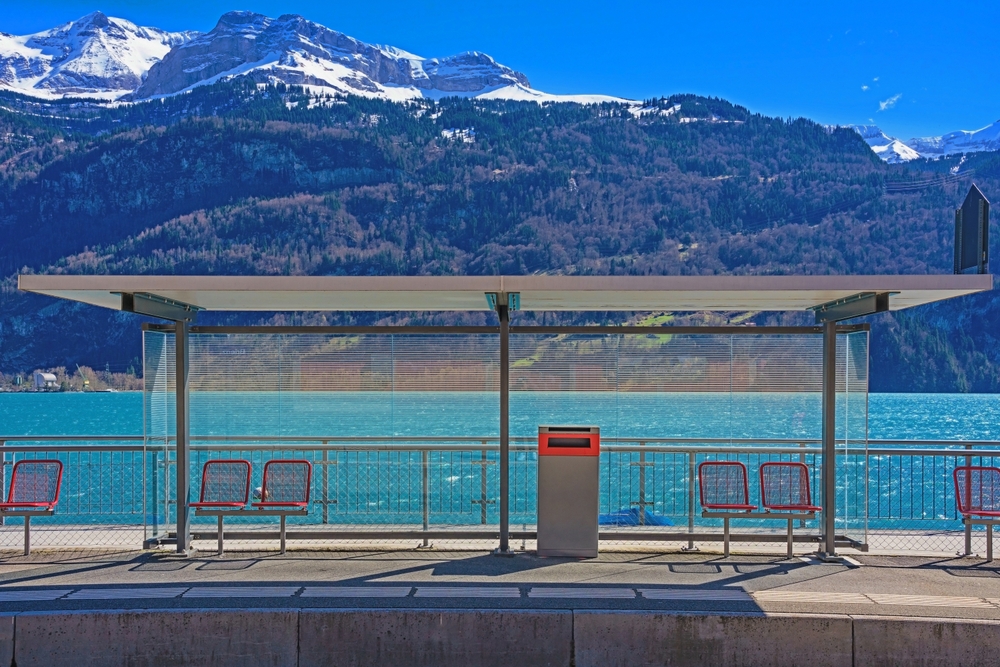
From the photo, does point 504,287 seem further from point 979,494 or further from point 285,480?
point 979,494

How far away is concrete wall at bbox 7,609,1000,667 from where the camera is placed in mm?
7375

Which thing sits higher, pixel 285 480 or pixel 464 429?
pixel 464 429

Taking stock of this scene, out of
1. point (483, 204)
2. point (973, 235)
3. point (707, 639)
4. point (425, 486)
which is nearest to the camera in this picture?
point (707, 639)

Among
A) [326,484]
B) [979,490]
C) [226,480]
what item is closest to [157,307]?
[226,480]

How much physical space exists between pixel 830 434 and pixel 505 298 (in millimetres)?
3459

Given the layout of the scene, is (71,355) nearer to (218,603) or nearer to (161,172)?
(161,172)

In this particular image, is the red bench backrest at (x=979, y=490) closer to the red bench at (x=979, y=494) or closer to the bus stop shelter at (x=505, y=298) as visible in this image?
the red bench at (x=979, y=494)

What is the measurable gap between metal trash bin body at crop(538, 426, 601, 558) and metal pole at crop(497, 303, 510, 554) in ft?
1.28

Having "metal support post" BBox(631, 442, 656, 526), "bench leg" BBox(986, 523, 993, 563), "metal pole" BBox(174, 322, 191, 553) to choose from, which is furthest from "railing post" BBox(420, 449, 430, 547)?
"bench leg" BBox(986, 523, 993, 563)

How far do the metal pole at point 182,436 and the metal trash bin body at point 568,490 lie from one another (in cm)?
346

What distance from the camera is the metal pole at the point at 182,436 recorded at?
982 cm

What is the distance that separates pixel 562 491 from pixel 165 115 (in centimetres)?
15790

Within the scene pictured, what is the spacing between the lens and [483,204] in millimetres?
112062

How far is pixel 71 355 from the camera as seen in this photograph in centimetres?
10338
